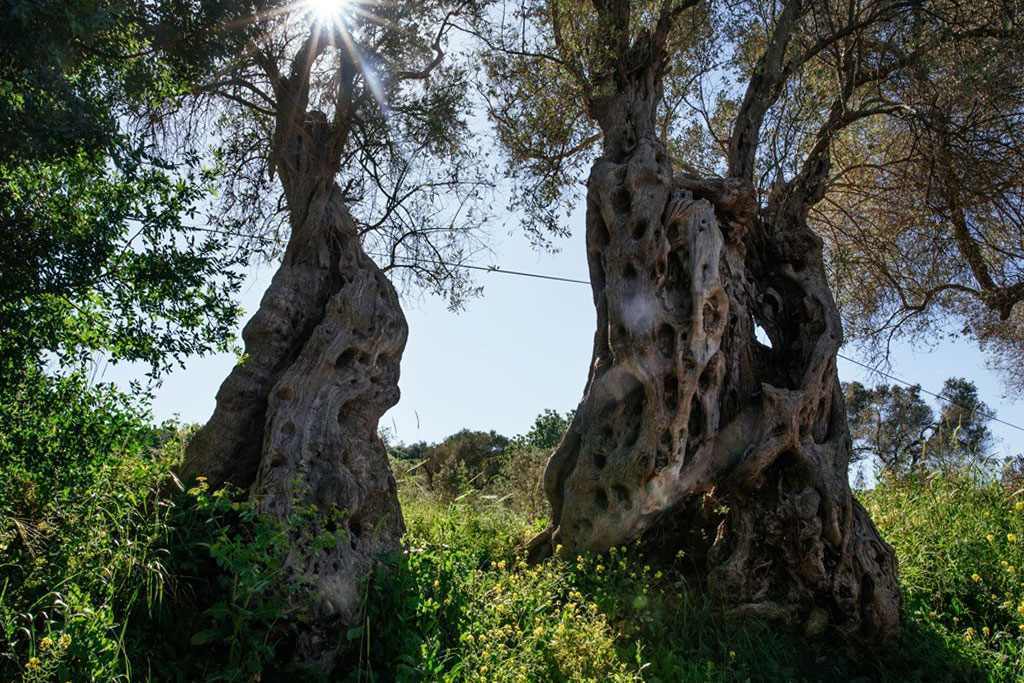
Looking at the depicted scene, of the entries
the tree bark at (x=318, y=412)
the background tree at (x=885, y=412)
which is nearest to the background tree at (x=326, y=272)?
the tree bark at (x=318, y=412)

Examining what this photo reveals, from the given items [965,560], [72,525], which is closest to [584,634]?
[72,525]

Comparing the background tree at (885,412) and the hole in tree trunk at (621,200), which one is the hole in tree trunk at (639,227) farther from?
the background tree at (885,412)

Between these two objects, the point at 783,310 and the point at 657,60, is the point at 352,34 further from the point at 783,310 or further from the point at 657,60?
the point at 783,310

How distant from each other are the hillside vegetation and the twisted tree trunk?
385 millimetres

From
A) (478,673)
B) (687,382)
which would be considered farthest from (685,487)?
(478,673)

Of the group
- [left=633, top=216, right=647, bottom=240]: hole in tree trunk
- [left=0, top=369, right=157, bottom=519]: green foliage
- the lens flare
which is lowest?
[left=0, top=369, right=157, bottom=519]: green foliage

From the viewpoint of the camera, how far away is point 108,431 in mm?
4840

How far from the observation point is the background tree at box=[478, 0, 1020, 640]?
6.59m

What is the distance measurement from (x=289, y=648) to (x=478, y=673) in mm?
1302

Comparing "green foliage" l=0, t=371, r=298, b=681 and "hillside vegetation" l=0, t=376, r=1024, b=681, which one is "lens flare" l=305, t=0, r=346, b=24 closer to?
"hillside vegetation" l=0, t=376, r=1024, b=681

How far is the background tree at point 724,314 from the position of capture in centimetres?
659

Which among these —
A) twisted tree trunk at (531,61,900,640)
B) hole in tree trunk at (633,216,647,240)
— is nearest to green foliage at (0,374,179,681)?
twisted tree trunk at (531,61,900,640)

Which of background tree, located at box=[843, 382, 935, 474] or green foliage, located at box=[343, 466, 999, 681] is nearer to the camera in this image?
green foliage, located at box=[343, 466, 999, 681]

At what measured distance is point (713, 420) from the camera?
695cm
